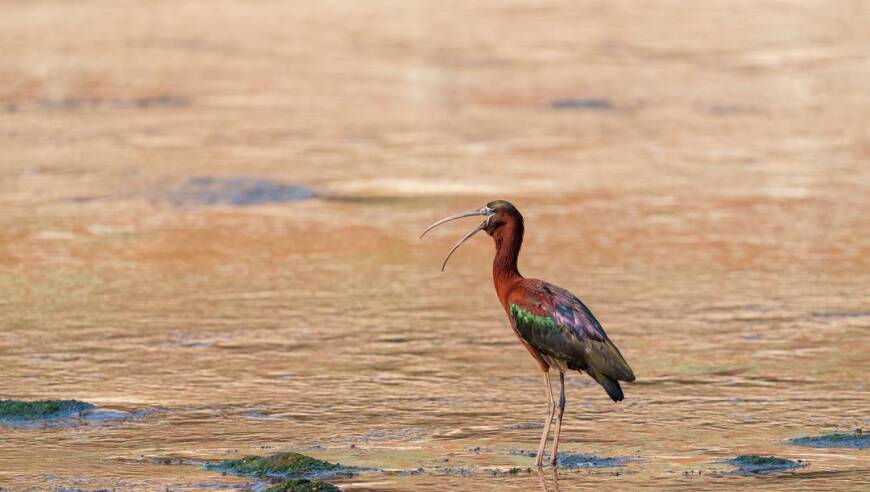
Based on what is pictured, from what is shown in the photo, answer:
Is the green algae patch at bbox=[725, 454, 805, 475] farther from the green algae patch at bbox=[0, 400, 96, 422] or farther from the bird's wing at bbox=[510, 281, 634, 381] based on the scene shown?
the green algae patch at bbox=[0, 400, 96, 422]

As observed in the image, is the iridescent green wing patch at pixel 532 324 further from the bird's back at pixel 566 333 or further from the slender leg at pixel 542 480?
the slender leg at pixel 542 480

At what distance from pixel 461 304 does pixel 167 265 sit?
8.99 feet

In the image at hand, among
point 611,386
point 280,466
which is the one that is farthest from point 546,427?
point 280,466

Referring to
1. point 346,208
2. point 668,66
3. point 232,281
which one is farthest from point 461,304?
point 668,66

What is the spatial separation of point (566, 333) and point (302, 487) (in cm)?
177

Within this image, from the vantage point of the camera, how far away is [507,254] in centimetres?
930

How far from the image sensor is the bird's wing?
8.79 meters

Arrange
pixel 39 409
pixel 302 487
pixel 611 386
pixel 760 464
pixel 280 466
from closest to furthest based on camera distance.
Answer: pixel 302 487 < pixel 280 466 < pixel 760 464 < pixel 611 386 < pixel 39 409

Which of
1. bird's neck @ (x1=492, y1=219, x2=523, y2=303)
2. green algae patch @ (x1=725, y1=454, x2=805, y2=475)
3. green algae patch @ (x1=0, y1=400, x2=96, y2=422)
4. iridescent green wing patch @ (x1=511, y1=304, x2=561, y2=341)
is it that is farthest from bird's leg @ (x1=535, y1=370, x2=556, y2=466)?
green algae patch @ (x1=0, y1=400, x2=96, y2=422)

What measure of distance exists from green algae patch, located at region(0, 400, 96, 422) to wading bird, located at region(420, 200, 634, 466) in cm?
244

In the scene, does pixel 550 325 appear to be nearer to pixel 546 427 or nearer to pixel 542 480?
pixel 546 427

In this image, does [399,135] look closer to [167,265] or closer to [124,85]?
[124,85]

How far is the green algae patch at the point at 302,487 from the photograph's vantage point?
7.77 m

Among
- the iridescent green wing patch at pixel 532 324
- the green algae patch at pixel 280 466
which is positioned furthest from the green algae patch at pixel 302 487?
the iridescent green wing patch at pixel 532 324
